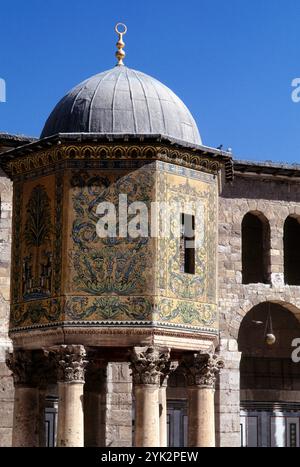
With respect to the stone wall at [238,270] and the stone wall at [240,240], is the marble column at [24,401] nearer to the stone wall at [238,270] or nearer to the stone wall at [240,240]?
the stone wall at [238,270]

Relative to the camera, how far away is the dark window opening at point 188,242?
16.2 m

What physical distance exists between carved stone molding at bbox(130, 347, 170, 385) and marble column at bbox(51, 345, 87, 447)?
2.41ft

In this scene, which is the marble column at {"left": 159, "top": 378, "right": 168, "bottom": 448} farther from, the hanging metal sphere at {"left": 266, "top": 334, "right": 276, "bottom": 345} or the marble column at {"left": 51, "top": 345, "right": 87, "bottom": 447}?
the hanging metal sphere at {"left": 266, "top": 334, "right": 276, "bottom": 345}

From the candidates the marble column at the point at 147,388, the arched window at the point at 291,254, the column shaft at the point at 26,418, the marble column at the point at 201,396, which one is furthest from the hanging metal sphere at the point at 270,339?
the marble column at the point at 147,388

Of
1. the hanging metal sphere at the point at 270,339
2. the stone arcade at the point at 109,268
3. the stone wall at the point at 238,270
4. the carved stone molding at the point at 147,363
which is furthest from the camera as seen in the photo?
the hanging metal sphere at the point at 270,339

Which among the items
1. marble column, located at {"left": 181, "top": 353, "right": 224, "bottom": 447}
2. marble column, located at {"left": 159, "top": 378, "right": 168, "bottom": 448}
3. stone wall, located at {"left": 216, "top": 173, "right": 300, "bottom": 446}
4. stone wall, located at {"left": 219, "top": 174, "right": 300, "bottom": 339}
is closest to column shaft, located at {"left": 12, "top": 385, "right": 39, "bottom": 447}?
marble column, located at {"left": 159, "top": 378, "right": 168, "bottom": 448}

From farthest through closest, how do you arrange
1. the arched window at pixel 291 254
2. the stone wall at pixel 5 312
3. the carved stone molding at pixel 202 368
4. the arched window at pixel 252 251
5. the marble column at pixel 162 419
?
1. the arched window at pixel 291 254
2. the arched window at pixel 252 251
3. the stone wall at pixel 5 312
4. the marble column at pixel 162 419
5. the carved stone molding at pixel 202 368

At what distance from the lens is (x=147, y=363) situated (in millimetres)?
15250

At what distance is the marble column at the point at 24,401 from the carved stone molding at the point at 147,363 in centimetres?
190

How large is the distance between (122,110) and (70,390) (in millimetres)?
4246

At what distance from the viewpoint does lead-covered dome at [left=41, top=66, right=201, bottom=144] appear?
1622 centimetres

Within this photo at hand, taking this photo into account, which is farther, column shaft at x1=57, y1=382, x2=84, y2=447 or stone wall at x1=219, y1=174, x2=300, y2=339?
stone wall at x1=219, y1=174, x2=300, y2=339
